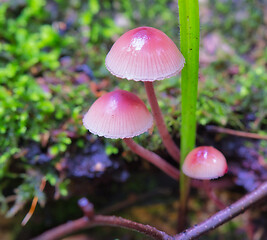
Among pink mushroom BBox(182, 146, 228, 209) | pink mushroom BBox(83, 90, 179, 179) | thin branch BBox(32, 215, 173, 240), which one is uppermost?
pink mushroom BBox(83, 90, 179, 179)

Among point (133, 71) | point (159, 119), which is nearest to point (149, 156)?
point (159, 119)

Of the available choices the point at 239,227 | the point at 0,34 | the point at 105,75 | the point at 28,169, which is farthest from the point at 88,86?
the point at 239,227

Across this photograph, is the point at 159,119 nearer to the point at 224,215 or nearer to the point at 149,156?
the point at 149,156

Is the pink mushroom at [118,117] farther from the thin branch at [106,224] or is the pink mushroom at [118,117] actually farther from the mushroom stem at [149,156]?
the thin branch at [106,224]

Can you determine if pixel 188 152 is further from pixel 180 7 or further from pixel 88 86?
pixel 88 86

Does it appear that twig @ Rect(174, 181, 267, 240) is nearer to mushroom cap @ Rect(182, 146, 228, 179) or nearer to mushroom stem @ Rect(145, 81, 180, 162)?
mushroom cap @ Rect(182, 146, 228, 179)

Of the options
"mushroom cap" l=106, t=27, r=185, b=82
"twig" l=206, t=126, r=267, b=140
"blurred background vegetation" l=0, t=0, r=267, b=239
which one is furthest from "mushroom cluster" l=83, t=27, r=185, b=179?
"twig" l=206, t=126, r=267, b=140
